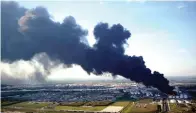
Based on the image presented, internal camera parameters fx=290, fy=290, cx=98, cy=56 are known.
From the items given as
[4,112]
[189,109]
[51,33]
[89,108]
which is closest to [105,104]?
[89,108]

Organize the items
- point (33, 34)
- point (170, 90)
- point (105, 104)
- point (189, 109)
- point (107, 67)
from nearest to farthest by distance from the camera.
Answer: point (170, 90), point (107, 67), point (33, 34), point (189, 109), point (105, 104)

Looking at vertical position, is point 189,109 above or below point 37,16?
below

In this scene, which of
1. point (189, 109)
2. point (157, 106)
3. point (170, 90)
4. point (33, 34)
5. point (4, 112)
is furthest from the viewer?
point (157, 106)

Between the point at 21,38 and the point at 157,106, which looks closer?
the point at 21,38

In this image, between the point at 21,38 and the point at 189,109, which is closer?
the point at 21,38

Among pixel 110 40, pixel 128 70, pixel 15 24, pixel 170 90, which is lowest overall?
pixel 170 90

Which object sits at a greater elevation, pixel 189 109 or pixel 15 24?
pixel 15 24

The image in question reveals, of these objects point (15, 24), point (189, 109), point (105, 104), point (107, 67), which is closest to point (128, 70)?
point (107, 67)

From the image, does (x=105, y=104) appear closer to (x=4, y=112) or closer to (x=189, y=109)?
(x=189, y=109)

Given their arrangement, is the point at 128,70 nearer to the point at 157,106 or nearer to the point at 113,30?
the point at 113,30
